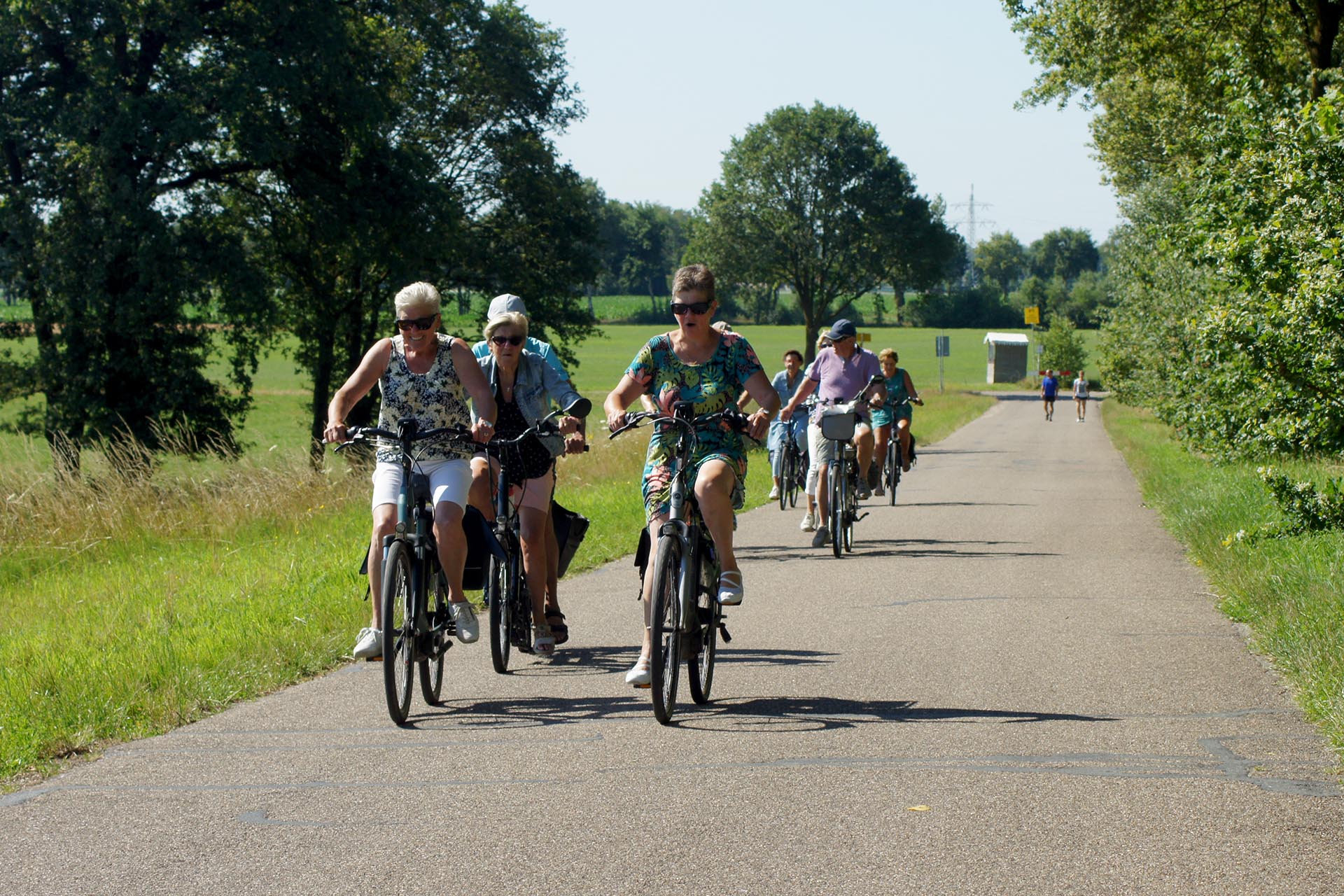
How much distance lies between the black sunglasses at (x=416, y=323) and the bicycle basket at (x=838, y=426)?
9.46ft

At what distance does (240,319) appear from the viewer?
94.4 ft

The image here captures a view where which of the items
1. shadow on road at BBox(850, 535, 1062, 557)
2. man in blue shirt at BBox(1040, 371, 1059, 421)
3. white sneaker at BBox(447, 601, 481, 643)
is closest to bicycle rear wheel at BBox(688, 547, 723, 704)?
white sneaker at BBox(447, 601, 481, 643)

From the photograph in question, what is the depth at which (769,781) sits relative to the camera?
5035mm

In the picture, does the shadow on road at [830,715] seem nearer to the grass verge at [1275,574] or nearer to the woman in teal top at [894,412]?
the grass verge at [1275,574]

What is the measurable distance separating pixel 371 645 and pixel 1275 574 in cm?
563

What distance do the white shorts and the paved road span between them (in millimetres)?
897

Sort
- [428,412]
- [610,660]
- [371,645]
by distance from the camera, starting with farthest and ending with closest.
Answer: [610,660], [428,412], [371,645]

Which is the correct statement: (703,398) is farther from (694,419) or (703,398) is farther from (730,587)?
(730,587)

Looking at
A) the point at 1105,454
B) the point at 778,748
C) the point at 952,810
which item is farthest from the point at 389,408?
the point at 1105,454

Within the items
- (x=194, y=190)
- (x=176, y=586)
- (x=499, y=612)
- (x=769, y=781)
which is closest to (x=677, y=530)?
(x=769, y=781)

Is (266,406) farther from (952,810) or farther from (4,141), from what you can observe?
(952,810)

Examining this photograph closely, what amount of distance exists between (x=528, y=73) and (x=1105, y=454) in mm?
20786

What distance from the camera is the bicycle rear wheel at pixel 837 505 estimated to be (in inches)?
469

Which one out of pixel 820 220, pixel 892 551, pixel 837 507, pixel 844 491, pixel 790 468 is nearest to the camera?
pixel 837 507
